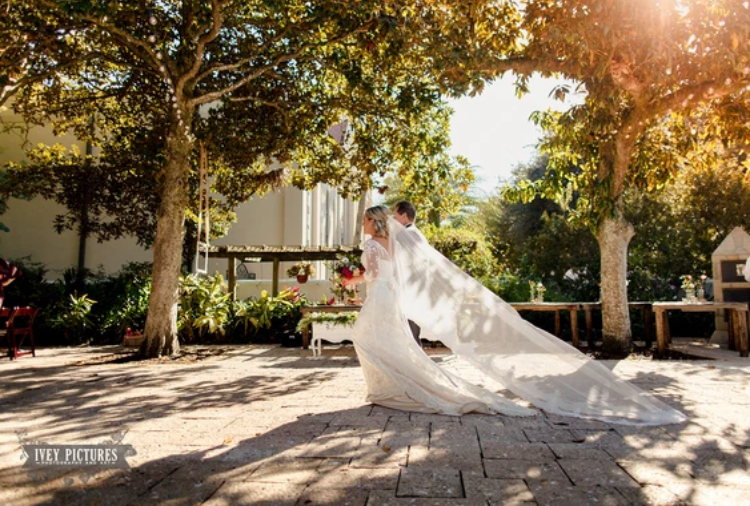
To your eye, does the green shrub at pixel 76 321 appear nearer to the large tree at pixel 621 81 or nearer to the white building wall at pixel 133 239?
the white building wall at pixel 133 239

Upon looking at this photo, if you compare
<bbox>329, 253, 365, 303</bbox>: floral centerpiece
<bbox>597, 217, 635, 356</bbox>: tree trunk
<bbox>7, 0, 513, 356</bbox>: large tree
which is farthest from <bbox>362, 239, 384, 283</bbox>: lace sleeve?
<bbox>597, 217, 635, 356</bbox>: tree trunk

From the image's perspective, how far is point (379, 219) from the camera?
503 cm

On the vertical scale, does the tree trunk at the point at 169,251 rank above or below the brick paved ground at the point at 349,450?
above

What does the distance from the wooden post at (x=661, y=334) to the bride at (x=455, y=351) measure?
471 centimetres

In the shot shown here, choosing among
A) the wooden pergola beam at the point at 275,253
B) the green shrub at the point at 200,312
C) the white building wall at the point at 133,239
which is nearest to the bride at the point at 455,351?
the green shrub at the point at 200,312

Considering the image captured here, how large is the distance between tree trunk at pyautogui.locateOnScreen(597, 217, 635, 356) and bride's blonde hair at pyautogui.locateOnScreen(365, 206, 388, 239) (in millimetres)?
4971

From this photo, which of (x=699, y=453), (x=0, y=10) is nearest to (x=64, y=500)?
(x=699, y=453)

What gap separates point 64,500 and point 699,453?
3.52 meters

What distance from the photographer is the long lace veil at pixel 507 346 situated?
14.4 feet

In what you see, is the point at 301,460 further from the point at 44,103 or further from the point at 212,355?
the point at 44,103

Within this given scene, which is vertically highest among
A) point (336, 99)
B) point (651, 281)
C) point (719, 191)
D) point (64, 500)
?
point (336, 99)

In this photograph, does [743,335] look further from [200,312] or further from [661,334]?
[200,312]

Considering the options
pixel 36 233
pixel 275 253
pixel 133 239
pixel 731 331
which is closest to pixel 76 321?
pixel 275 253

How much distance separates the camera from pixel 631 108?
8.55 meters
